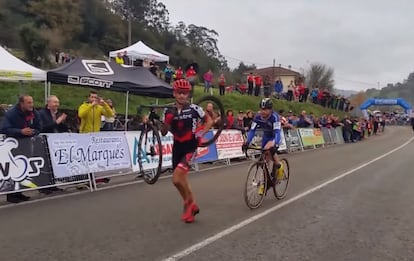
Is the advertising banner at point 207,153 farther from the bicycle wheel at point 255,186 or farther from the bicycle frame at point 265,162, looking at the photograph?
the bicycle wheel at point 255,186

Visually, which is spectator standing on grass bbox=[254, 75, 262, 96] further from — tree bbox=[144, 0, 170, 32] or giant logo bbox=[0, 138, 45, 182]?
tree bbox=[144, 0, 170, 32]

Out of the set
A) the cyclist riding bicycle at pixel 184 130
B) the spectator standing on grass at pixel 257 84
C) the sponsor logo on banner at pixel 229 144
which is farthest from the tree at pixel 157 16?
the cyclist riding bicycle at pixel 184 130

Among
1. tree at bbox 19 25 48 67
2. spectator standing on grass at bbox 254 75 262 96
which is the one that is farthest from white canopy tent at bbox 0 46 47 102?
spectator standing on grass at bbox 254 75 262 96

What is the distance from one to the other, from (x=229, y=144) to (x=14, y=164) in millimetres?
9530

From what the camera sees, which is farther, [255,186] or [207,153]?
[207,153]

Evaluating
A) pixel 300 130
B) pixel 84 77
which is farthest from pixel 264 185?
pixel 300 130

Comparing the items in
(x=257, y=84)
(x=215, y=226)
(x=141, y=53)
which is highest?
(x=141, y=53)

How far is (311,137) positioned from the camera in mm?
27984

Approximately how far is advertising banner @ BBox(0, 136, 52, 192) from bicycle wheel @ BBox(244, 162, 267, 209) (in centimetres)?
397

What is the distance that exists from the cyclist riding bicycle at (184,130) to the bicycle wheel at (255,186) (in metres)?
1.36

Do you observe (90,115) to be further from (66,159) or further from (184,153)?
(184,153)

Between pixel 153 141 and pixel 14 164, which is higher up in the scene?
pixel 153 141

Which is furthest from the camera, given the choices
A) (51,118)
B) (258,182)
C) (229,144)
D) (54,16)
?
(54,16)

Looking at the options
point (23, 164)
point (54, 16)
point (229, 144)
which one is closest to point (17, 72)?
point (23, 164)
